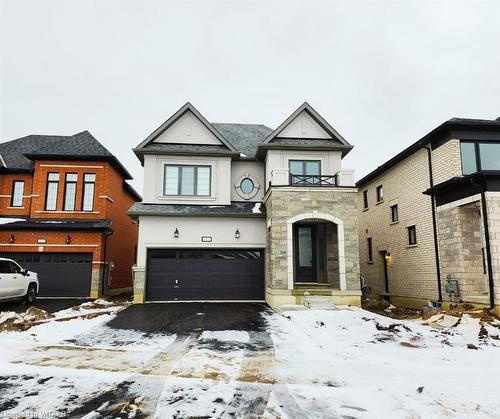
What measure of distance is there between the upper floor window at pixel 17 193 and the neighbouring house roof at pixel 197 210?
7551 millimetres

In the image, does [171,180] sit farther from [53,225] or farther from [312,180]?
→ [312,180]

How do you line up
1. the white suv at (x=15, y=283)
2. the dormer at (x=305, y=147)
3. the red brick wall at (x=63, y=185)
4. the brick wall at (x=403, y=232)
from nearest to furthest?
the white suv at (x=15, y=283) → the brick wall at (x=403, y=232) → the dormer at (x=305, y=147) → the red brick wall at (x=63, y=185)

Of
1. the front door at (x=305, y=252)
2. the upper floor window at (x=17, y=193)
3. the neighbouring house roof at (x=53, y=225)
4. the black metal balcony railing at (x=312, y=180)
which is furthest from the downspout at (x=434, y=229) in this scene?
the upper floor window at (x=17, y=193)

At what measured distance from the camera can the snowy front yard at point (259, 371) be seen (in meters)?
4.55

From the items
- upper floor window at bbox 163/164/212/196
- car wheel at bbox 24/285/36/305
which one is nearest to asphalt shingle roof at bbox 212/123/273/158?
upper floor window at bbox 163/164/212/196

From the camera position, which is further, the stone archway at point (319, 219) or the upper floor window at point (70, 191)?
the upper floor window at point (70, 191)

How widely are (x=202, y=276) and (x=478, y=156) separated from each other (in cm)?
1285

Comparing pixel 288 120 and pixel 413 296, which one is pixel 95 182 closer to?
pixel 288 120

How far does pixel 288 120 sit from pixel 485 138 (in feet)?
27.3

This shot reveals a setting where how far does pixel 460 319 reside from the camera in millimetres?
9922

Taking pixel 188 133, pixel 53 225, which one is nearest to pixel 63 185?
pixel 53 225

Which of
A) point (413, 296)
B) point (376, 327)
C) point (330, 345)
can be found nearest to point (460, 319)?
point (376, 327)

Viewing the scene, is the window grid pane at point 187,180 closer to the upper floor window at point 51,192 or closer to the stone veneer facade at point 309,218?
the stone veneer facade at point 309,218

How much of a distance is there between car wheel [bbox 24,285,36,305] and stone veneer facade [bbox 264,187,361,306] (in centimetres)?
1059
